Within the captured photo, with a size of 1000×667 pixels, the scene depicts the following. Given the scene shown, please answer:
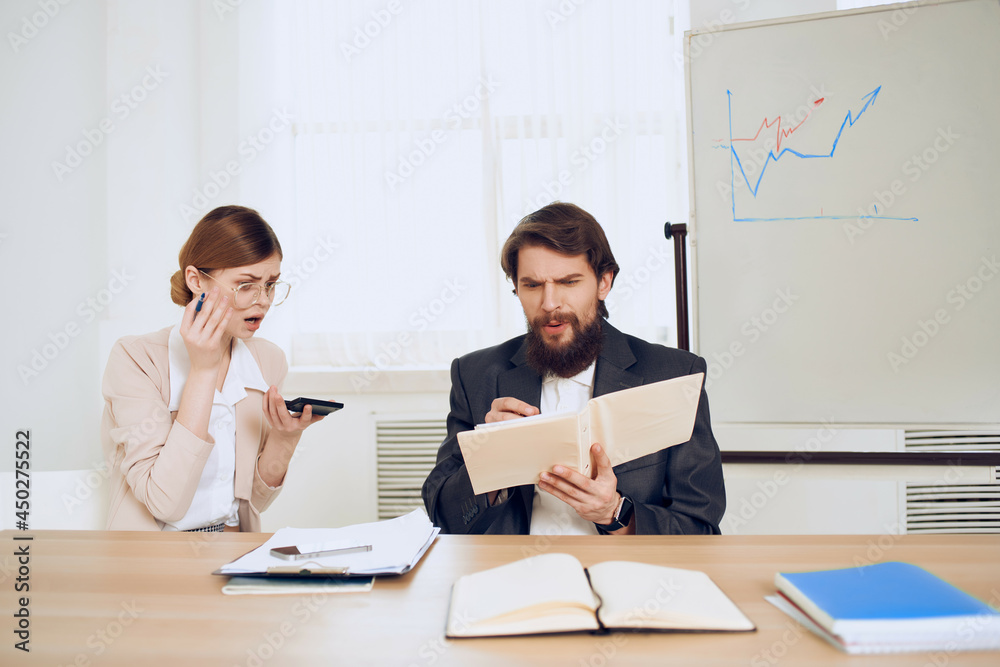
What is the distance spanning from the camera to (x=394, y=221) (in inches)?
127

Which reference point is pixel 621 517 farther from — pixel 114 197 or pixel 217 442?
pixel 114 197

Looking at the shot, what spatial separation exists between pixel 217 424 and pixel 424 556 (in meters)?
0.91

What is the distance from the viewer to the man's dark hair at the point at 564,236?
189 centimetres

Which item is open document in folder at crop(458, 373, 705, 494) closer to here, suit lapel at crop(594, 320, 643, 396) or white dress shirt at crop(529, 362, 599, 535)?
white dress shirt at crop(529, 362, 599, 535)

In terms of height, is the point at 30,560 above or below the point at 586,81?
below

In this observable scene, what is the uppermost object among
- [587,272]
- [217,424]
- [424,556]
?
[587,272]

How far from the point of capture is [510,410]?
5.11ft

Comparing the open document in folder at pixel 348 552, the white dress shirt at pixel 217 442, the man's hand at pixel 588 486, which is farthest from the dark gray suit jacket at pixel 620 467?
the white dress shirt at pixel 217 442

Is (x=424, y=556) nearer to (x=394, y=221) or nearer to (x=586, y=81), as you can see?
(x=394, y=221)

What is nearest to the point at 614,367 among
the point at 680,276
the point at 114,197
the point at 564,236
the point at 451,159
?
the point at 564,236

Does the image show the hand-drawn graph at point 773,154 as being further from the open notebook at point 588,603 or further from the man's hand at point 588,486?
the open notebook at point 588,603

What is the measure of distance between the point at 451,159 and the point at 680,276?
4.53 feet

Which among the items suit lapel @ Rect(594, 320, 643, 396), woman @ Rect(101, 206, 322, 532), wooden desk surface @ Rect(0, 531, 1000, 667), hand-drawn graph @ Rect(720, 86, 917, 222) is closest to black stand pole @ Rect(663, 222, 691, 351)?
hand-drawn graph @ Rect(720, 86, 917, 222)

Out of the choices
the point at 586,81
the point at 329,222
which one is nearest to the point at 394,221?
the point at 329,222
